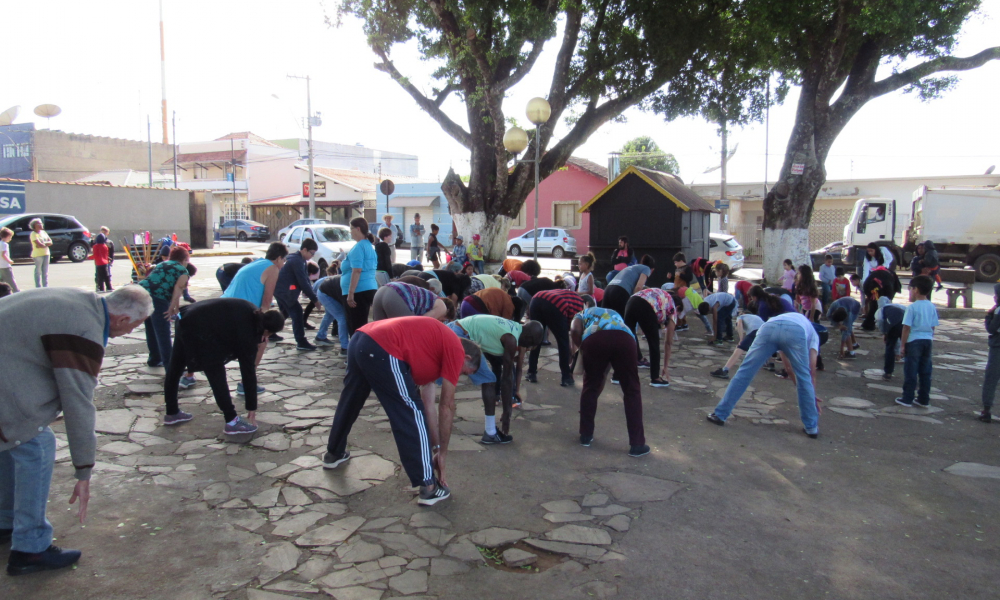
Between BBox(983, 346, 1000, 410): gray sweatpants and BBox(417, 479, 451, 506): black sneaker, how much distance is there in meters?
5.39

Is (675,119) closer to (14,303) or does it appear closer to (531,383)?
(531,383)

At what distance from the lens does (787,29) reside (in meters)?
12.1

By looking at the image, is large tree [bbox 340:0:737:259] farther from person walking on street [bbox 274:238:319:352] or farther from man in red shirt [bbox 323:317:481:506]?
man in red shirt [bbox 323:317:481:506]

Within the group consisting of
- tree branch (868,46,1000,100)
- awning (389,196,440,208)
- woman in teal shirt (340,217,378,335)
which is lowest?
woman in teal shirt (340,217,378,335)

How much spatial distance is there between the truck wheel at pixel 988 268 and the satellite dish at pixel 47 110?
150ft

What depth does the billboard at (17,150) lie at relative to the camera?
42.9 m

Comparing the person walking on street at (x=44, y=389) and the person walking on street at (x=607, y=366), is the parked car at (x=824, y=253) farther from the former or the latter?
the person walking on street at (x=44, y=389)

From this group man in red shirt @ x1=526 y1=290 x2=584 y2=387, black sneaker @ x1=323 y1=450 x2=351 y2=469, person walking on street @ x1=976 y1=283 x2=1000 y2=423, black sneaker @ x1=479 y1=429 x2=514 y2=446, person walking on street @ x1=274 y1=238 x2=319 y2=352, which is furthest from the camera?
person walking on street @ x1=274 y1=238 x2=319 y2=352

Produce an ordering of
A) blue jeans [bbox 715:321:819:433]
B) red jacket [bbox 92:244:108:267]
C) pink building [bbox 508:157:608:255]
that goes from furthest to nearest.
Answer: pink building [bbox 508:157:608:255], red jacket [bbox 92:244:108:267], blue jeans [bbox 715:321:819:433]

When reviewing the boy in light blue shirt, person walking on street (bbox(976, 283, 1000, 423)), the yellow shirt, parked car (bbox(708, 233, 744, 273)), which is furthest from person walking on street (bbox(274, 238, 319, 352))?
parked car (bbox(708, 233, 744, 273))

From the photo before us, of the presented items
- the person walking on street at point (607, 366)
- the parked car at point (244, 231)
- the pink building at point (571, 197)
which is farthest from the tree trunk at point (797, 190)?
the parked car at point (244, 231)

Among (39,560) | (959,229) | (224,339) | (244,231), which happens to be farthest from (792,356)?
(244,231)

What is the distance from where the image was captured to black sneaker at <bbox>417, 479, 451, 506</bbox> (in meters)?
3.99

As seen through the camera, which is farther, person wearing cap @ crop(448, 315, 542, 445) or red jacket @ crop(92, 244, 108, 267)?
red jacket @ crop(92, 244, 108, 267)
